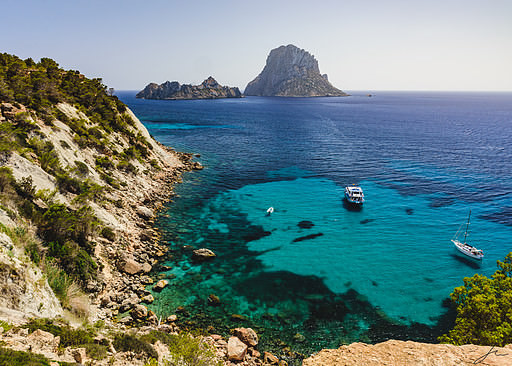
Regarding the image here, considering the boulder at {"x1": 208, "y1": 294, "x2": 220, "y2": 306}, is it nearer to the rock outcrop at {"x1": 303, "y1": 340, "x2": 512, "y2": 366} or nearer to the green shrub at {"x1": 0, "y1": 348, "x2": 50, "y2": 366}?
the rock outcrop at {"x1": 303, "y1": 340, "x2": 512, "y2": 366}

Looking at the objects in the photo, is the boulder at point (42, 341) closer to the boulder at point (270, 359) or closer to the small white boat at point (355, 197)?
the boulder at point (270, 359)

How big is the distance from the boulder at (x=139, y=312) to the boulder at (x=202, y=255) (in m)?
9.56

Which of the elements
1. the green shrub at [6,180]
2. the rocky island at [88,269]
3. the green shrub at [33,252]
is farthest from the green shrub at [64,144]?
the green shrub at [33,252]

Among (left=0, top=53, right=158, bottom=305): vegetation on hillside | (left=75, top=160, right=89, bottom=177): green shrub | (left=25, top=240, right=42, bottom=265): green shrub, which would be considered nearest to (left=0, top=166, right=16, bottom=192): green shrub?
(left=0, top=53, right=158, bottom=305): vegetation on hillside

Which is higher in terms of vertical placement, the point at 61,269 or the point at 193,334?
the point at 61,269

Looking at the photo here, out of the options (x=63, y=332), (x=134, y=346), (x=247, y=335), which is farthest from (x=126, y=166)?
(x=134, y=346)

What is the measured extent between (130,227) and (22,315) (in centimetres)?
→ 2024

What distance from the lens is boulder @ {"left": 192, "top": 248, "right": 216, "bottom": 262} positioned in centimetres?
3228

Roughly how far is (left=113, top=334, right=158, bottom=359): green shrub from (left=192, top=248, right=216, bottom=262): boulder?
15.9m

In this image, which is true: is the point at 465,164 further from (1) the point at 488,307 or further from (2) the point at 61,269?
(2) the point at 61,269

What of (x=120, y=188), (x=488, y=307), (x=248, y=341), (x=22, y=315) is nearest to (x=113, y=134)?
(x=120, y=188)

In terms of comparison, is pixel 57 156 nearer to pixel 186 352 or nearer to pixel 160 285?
pixel 160 285

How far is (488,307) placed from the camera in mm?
20125

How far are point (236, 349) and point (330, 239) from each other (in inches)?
929
